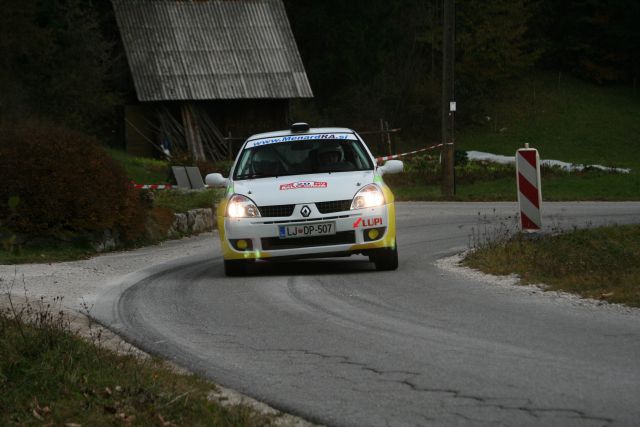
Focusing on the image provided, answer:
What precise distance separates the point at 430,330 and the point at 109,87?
40790 mm

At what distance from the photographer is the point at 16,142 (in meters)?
17.8

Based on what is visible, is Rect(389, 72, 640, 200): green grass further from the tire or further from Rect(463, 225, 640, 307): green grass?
the tire

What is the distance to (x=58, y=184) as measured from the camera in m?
17.5

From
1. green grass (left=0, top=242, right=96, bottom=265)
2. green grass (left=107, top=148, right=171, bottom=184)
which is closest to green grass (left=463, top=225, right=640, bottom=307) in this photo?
green grass (left=0, top=242, right=96, bottom=265)

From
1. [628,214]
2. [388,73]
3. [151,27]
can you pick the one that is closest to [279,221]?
[628,214]

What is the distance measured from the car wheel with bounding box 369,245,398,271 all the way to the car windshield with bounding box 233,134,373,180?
118cm

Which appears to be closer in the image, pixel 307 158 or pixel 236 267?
pixel 236 267

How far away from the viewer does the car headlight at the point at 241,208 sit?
1370 cm

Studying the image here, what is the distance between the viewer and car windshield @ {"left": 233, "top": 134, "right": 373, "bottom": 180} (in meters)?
14.6

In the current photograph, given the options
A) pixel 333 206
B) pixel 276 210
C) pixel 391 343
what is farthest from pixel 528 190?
pixel 391 343

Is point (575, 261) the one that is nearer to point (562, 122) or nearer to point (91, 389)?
point (91, 389)

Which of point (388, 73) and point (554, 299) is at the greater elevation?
point (388, 73)

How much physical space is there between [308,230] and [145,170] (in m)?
25.6

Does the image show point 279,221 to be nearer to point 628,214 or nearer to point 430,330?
point 430,330
